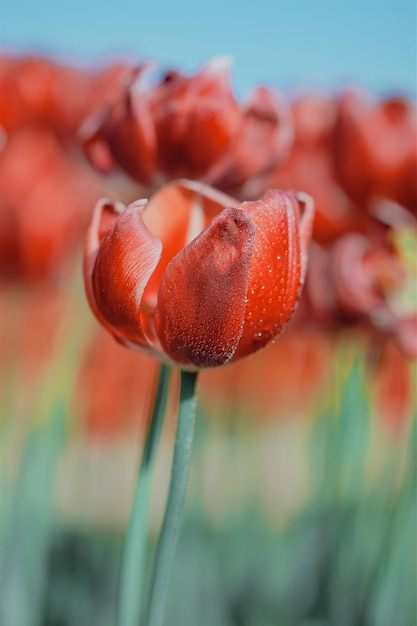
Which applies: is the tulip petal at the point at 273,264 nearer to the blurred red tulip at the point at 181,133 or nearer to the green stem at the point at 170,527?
the green stem at the point at 170,527

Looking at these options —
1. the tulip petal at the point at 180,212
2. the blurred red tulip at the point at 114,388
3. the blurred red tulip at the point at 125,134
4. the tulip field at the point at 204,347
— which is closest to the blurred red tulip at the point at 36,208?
the tulip field at the point at 204,347

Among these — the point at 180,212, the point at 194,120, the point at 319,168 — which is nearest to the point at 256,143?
the point at 194,120

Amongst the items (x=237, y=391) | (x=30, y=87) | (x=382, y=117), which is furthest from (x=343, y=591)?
(x=30, y=87)

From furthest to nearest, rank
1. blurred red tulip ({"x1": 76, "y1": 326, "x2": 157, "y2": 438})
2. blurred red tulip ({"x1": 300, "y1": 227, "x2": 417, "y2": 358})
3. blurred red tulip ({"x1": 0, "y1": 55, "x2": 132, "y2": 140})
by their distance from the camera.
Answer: blurred red tulip ({"x1": 76, "y1": 326, "x2": 157, "y2": 438}) < blurred red tulip ({"x1": 0, "y1": 55, "x2": 132, "y2": 140}) < blurred red tulip ({"x1": 300, "y1": 227, "x2": 417, "y2": 358})

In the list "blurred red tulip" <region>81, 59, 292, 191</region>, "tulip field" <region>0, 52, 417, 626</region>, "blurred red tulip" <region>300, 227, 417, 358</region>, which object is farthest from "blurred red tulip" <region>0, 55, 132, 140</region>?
"blurred red tulip" <region>81, 59, 292, 191</region>

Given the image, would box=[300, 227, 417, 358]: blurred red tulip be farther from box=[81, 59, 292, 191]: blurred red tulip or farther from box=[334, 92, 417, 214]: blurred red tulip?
box=[334, 92, 417, 214]: blurred red tulip

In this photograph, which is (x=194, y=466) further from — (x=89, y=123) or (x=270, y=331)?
(x=270, y=331)

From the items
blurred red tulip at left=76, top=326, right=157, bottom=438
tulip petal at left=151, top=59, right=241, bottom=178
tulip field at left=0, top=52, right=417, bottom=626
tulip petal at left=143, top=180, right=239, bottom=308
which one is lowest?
blurred red tulip at left=76, top=326, right=157, bottom=438
